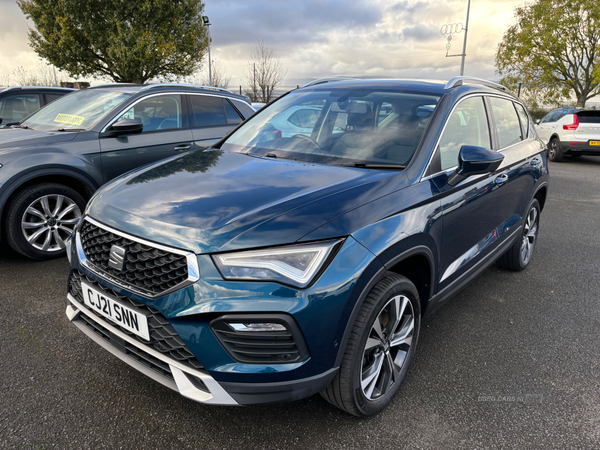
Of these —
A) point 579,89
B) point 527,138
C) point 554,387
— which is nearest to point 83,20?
point 527,138

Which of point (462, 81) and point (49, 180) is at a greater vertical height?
point (462, 81)

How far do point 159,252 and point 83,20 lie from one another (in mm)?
25140

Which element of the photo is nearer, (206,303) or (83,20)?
(206,303)

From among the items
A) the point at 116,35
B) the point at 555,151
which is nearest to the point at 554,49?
the point at 555,151

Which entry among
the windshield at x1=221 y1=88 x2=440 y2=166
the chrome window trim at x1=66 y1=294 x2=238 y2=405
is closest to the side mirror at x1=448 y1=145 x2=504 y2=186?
the windshield at x1=221 y1=88 x2=440 y2=166

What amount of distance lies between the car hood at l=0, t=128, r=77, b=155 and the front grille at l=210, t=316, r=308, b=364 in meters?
3.32

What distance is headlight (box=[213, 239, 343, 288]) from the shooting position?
1.74 metres

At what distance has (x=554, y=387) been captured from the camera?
2521 mm

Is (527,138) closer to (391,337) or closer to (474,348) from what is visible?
(474,348)

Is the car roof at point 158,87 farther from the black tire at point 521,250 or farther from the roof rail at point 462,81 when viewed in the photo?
the black tire at point 521,250

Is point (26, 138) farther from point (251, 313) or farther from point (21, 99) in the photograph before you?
point (21, 99)

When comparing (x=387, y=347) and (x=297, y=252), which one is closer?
(x=297, y=252)

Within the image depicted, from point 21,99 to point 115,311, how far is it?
688 cm

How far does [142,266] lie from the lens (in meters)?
1.88
